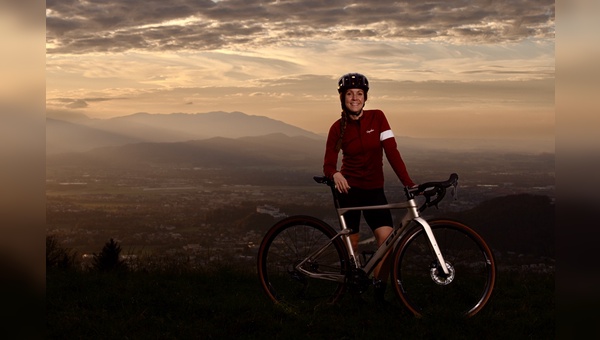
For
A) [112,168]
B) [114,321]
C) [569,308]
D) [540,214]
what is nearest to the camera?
[569,308]

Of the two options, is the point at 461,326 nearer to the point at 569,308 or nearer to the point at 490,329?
the point at 490,329

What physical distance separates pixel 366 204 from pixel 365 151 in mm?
583

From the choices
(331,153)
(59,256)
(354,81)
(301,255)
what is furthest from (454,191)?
(59,256)

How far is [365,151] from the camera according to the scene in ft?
22.8

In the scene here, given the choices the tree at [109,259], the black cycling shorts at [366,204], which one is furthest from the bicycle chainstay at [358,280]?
the tree at [109,259]

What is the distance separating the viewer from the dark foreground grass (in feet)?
20.8

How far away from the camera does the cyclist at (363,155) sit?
6.88 metres

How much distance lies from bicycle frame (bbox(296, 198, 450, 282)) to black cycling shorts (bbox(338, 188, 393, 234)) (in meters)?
0.10

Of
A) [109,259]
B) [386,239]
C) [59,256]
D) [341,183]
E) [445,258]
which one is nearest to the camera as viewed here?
[445,258]

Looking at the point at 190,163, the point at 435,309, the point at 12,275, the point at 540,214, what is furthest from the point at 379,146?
the point at 190,163

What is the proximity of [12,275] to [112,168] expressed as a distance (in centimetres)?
9359

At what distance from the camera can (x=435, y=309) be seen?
6645 mm

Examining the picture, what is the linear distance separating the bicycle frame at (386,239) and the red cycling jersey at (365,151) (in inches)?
12.6

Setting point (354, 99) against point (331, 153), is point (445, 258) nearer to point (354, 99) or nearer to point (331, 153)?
point (331, 153)
